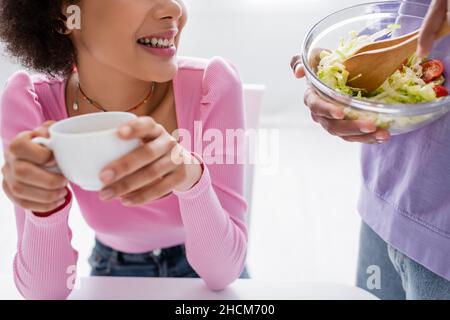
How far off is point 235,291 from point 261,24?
1.51 m

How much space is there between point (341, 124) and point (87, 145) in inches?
13.7

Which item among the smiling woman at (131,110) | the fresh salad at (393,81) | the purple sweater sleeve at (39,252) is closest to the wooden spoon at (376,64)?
the fresh salad at (393,81)

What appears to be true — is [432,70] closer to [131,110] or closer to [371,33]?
[371,33]

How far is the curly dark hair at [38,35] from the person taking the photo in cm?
80

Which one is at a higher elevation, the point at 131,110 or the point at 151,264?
the point at 131,110

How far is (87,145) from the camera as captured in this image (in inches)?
17.7

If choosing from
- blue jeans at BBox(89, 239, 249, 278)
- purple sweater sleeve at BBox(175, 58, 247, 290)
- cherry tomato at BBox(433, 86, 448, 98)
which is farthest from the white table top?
cherry tomato at BBox(433, 86, 448, 98)

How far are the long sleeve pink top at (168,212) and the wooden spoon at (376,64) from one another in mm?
249

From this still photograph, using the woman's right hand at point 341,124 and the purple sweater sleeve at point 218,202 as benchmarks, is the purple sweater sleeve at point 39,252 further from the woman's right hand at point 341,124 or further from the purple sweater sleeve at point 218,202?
the woman's right hand at point 341,124

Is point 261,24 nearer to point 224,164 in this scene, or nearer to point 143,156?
point 224,164

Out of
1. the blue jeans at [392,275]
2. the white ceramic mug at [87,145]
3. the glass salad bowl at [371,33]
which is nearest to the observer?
the white ceramic mug at [87,145]

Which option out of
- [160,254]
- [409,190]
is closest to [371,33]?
[409,190]

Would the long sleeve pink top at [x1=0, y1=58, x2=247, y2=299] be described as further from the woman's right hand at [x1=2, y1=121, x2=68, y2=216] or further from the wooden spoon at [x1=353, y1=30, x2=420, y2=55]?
the wooden spoon at [x1=353, y1=30, x2=420, y2=55]
